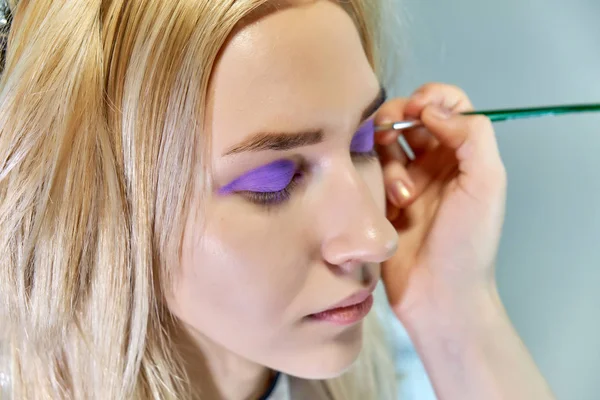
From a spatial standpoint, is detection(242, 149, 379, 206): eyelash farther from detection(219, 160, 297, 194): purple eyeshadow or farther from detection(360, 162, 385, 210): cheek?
detection(360, 162, 385, 210): cheek

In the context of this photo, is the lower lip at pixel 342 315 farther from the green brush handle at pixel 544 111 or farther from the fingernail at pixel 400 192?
the green brush handle at pixel 544 111

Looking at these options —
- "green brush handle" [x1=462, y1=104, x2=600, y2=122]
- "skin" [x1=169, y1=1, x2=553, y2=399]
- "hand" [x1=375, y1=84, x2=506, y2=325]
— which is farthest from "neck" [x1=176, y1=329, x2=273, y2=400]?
"green brush handle" [x1=462, y1=104, x2=600, y2=122]

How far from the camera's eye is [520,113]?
0.82 metres

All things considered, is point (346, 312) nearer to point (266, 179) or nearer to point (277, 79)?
point (266, 179)

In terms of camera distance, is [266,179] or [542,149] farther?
[542,149]

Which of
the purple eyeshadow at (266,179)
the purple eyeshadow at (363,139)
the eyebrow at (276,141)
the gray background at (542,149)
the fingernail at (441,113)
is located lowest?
the gray background at (542,149)

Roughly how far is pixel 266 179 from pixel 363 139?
204 mm

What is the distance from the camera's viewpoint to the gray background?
48.8 inches

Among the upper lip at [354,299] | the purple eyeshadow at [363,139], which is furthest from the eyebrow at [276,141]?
the upper lip at [354,299]

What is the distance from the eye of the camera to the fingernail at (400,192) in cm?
97

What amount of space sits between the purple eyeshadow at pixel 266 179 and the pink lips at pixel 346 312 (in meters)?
0.20

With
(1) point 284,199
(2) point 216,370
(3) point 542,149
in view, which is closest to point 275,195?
(1) point 284,199

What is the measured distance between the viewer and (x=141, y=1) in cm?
64

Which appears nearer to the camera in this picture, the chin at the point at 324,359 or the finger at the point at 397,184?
the chin at the point at 324,359
